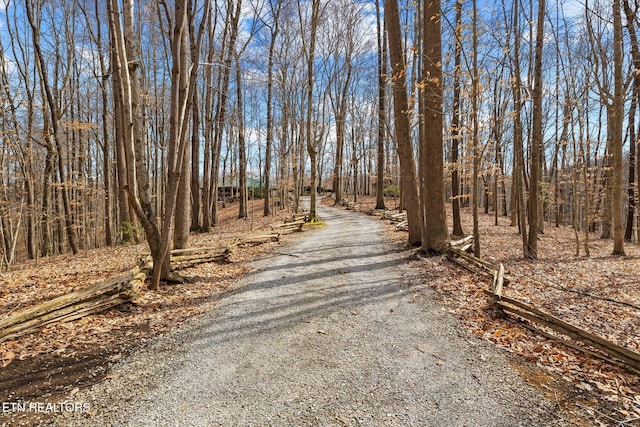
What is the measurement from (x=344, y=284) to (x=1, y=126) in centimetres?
1378

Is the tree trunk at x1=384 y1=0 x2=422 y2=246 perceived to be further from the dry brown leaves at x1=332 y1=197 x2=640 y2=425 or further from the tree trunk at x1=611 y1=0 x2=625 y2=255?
the tree trunk at x1=611 y1=0 x2=625 y2=255

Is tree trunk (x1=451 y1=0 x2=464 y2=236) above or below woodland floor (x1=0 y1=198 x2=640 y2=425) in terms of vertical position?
above

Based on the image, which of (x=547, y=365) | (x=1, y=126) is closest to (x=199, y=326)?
(x=547, y=365)

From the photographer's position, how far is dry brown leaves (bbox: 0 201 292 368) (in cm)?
354

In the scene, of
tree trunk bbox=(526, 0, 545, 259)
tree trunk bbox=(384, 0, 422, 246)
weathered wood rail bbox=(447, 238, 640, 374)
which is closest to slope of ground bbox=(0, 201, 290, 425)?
weathered wood rail bbox=(447, 238, 640, 374)

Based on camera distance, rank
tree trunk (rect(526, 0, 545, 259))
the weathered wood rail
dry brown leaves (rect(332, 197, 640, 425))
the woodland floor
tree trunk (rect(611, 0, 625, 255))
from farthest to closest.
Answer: tree trunk (rect(611, 0, 625, 255)), tree trunk (rect(526, 0, 545, 259)), the weathered wood rail, dry brown leaves (rect(332, 197, 640, 425)), the woodland floor

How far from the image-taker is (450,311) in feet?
15.3

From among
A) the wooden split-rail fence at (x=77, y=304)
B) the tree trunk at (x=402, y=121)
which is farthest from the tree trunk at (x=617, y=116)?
the wooden split-rail fence at (x=77, y=304)

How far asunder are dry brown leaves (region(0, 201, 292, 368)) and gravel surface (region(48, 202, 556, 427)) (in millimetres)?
545

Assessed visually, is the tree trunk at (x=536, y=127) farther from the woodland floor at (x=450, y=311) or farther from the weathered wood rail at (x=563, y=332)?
the weathered wood rail at (x=563, y=332)

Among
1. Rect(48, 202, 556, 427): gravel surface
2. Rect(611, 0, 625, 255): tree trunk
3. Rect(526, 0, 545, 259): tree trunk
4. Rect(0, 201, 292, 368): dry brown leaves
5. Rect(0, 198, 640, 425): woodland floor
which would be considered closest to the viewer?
Rect(48, 202, 556, 427): gravel surface

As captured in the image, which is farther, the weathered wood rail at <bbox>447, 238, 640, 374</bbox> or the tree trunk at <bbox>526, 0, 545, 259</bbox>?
the tree trunk at <bbox>526, 0, 545, 259</bbox>

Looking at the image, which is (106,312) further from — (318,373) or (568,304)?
(568,304)

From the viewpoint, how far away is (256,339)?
3.77 meters
